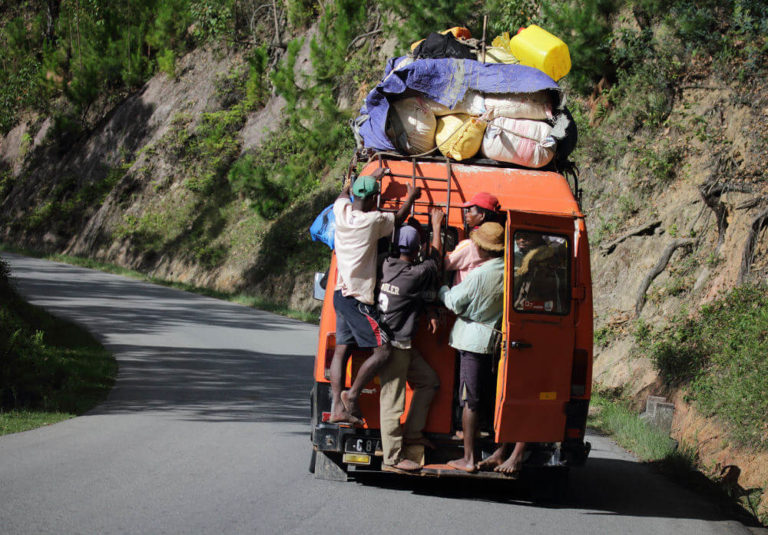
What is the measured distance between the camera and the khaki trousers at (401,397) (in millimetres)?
6891

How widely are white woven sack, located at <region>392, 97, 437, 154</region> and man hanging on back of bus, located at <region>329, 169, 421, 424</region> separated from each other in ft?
3.95

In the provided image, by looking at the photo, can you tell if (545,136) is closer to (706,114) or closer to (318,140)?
(706,114)

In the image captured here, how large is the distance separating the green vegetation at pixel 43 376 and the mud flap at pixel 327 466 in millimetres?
3498

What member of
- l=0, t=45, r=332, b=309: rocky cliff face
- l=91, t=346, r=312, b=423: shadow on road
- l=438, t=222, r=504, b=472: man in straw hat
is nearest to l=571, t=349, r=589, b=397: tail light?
l=438, t=222, r=504, b=472: man in straw hat

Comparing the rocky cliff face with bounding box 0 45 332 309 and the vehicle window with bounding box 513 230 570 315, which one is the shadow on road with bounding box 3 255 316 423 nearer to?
the vehicle window with bounding box 513 230 570 315

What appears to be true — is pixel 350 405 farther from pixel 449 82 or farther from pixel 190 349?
pixel 190 349

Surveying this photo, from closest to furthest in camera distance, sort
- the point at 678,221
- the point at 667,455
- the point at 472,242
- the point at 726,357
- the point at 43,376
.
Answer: the point at 472,242 → the point at 667,455 → the point at 726,357 → the point at 43,376 → the point at 678,221

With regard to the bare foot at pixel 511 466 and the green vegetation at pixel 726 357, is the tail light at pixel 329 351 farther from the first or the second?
the green vegetation at pixel 726 357

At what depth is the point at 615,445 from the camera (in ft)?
34.3

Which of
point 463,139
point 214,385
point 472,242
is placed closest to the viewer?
point 472,242

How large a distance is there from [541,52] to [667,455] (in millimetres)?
4450

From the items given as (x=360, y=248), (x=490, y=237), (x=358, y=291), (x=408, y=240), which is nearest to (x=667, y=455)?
(x=490, y=237)

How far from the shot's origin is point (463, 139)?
7.83m

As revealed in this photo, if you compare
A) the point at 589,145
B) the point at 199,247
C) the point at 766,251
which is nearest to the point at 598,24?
the point at 589,145
